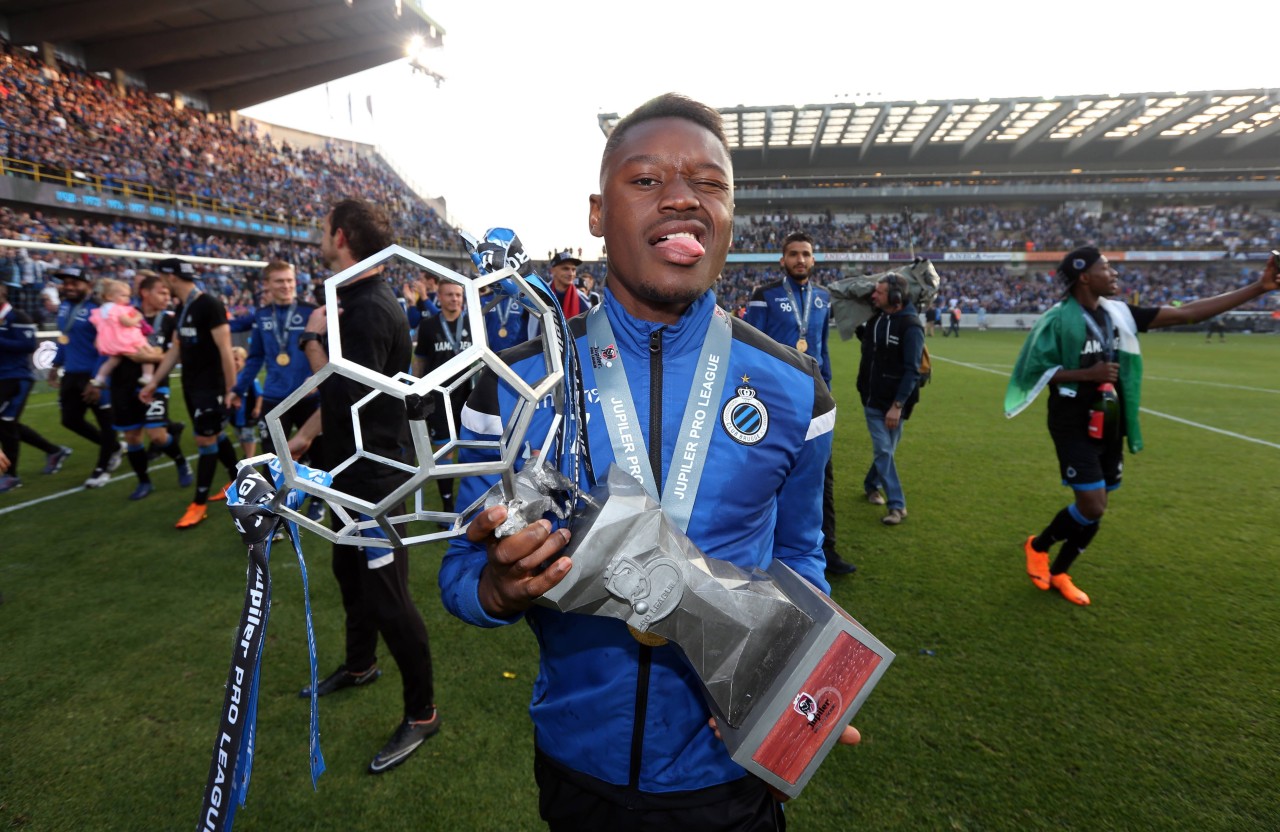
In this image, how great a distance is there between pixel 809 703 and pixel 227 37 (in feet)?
124

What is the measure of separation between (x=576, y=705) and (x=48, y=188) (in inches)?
1188

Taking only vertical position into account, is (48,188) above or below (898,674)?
above

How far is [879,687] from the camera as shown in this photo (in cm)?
314

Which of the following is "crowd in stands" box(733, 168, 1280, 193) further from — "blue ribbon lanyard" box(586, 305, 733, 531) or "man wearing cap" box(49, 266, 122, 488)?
"blue ribbon lanyard" box(586, 305, 733, 531)

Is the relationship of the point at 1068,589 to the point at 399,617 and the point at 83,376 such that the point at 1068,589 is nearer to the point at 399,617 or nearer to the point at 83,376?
the point at 399,617

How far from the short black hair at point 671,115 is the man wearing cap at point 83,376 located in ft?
24.2

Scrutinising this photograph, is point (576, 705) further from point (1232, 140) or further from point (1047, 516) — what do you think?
point (1232, 140)

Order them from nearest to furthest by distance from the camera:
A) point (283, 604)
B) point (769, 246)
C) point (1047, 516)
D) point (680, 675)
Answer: point (680, 675) → point (283, 604) → point (1047, 516) → point (769, 246)

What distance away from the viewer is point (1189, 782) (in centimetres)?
244

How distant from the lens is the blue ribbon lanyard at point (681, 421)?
48.3 inches

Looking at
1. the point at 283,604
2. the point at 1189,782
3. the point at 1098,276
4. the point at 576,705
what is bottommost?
the point at 283,604

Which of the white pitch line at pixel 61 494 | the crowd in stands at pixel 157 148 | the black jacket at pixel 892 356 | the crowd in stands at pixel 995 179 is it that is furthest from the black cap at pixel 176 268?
the crowd in stands at pixel 995 179

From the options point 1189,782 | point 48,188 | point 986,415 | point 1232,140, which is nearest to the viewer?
point 1189,782

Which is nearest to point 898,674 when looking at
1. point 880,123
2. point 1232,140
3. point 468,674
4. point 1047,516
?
point 468,674
